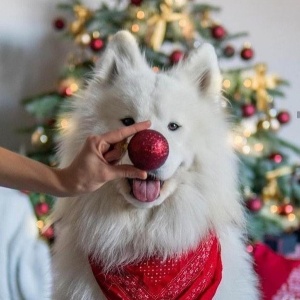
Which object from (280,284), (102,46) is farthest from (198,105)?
(102,46)

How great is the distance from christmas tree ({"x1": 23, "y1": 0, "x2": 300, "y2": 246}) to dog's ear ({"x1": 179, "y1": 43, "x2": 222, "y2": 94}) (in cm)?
77

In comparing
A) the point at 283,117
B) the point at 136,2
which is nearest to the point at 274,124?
the point at 283,117

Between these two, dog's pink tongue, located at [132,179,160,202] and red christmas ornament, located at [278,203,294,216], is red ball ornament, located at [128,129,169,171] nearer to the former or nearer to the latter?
dog's pink tongue, located at [132,179,160,202]

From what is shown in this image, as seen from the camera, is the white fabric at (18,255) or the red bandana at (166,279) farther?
the white fabric at (18,255)

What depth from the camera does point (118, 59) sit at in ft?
4.26

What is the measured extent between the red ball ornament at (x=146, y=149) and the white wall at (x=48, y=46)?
1.86 metres

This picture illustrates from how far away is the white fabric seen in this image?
1.56m

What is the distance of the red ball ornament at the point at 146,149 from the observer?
0.96 m

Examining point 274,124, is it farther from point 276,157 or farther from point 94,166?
point 94,166

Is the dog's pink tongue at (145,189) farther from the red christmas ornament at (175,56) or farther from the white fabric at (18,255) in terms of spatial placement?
the red christmas ornament at (175,56)

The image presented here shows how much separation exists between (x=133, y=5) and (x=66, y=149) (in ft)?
3.42

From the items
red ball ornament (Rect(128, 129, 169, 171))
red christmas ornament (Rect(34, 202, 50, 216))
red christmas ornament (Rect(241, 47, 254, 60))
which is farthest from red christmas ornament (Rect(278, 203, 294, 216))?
red ball ornament (Rect(128, 129, 169, 171))

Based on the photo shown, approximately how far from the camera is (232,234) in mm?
1380

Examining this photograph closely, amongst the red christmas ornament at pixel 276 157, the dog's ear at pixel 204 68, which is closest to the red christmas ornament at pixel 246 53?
the red christmas ornament at pixel 276 157
